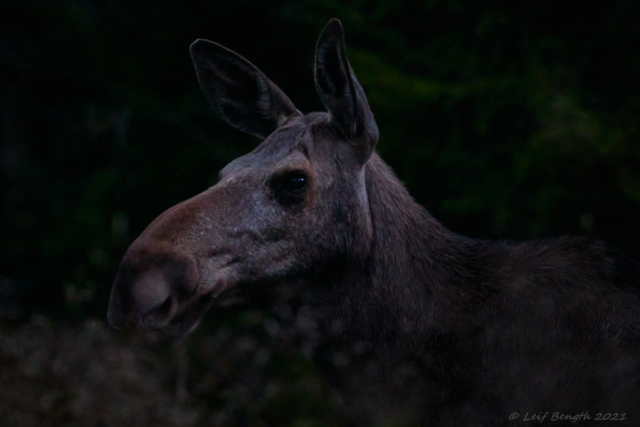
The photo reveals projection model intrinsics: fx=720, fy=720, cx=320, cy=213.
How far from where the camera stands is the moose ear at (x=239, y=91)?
3.48m

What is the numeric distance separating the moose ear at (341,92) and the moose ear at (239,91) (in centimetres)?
48

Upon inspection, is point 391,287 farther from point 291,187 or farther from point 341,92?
point 341,92

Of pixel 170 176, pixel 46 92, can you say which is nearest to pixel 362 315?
A: pixel 170 176

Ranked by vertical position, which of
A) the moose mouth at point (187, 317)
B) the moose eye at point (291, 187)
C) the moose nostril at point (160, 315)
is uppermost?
the moose eye at point (291, 187)

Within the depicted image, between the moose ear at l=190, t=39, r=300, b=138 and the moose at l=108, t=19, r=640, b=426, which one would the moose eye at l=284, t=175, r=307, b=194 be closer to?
the moose at l=108, t=19, r=640, b=426

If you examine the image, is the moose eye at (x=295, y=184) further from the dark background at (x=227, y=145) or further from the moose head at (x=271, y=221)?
the dark background at (x=227, y=145)

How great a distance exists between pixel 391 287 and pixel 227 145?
3.96 metres

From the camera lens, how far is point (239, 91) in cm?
359

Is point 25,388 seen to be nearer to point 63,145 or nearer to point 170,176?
point 170,176

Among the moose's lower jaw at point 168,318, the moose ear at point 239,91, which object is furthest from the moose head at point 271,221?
the moose ear at point 239,91

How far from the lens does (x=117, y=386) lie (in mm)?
3939

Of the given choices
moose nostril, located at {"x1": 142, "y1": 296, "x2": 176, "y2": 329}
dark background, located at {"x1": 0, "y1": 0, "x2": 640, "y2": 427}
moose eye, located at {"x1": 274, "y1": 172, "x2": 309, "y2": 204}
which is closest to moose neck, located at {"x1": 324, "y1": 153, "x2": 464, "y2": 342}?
moose eye, located at {"x1": 274, "y1": 172, "x2": 309, "y2": 204}

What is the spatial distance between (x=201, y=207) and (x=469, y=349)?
120cm

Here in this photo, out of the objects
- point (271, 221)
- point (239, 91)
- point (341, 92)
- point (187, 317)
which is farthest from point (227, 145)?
point (187, 317)
